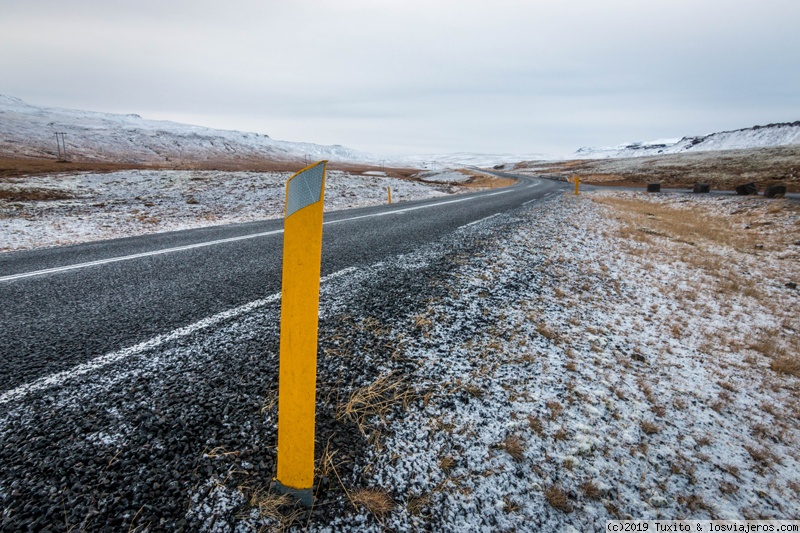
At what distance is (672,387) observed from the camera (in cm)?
239

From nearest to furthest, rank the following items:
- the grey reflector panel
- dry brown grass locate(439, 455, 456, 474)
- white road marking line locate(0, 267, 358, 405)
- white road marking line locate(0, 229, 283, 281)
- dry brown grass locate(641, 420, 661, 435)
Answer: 1. the grey reflector panel
2. dry brown grass locate(439, 455, 456, 474)
3. white road marking line locate(0, 267, 358, 405)
4. dry brown grass locate(641, 420, 661, 435)
5. white road marking line locate(0, 229, 283, 281)

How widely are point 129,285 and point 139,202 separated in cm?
1290

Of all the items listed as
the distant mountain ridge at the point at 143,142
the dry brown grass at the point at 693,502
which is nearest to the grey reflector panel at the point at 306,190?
the dry brown grass at the point at 693,502

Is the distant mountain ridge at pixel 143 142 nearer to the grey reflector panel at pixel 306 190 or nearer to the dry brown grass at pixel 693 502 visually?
the grey reflector panel at pixel 306 190

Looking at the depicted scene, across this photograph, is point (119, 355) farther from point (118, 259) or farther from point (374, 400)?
point (118, 259)

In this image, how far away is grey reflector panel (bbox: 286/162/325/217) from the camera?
3.72ft

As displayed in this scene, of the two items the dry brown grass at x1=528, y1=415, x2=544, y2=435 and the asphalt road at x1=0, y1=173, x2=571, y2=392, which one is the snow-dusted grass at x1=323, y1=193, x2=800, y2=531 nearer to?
the dry brown grass at x1=528, y1=415, x2=544, y2=435

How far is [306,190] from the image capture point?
3.79ft

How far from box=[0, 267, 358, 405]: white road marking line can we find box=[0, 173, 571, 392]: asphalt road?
0.22 feet

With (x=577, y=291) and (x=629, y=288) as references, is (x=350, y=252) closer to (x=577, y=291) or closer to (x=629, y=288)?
(x=577, y=291)

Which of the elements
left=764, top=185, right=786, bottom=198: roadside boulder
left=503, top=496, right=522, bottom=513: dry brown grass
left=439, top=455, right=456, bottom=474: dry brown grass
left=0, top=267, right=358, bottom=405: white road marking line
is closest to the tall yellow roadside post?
left=439, top=455, right=456, bottom=474: dry brown grass

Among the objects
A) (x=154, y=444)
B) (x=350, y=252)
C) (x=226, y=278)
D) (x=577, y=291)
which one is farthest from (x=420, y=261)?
(x=154, y=444)

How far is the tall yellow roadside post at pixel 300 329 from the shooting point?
Result: 116 centimetres

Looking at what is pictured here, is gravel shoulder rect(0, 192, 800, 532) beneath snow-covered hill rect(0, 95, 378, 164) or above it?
beneath
